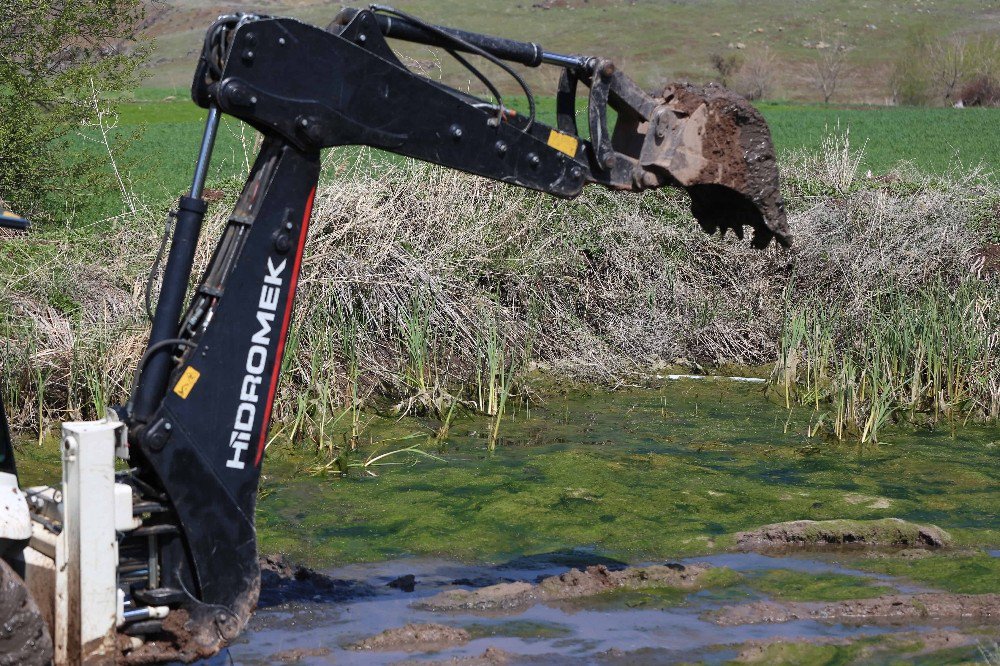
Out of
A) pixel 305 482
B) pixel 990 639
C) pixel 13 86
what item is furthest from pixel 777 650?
pixel 13 86

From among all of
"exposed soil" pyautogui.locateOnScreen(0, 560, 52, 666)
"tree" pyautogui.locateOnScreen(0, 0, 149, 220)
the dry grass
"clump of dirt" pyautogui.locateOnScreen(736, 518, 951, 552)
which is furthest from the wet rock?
"tree" pyautogui.locateOnScreen(0, 0, 149, 220)

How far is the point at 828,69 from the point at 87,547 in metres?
68.4

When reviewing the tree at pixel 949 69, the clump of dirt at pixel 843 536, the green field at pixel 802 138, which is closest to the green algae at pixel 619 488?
the clump of dirt at pixel 843 536

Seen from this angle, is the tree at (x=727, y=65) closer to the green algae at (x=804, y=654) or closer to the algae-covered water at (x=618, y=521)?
the algae-covered water at (x=618, y=521)

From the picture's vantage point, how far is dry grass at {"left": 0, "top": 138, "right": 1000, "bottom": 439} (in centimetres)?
898

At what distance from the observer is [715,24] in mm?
84625

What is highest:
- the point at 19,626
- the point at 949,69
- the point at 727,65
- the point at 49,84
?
the point at 727,65

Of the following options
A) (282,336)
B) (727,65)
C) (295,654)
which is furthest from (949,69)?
(282,336)

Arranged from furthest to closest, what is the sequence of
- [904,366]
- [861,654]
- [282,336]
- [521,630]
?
[904,366]
[521,630]
[861,654]
[282,336]

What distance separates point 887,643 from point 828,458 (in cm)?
340

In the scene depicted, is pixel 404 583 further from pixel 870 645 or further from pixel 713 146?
pixel 713 146

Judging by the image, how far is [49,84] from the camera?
14195 millimetres

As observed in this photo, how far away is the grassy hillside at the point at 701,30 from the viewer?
71.8 m

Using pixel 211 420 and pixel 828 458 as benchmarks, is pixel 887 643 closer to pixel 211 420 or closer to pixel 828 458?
pixel 211 420
